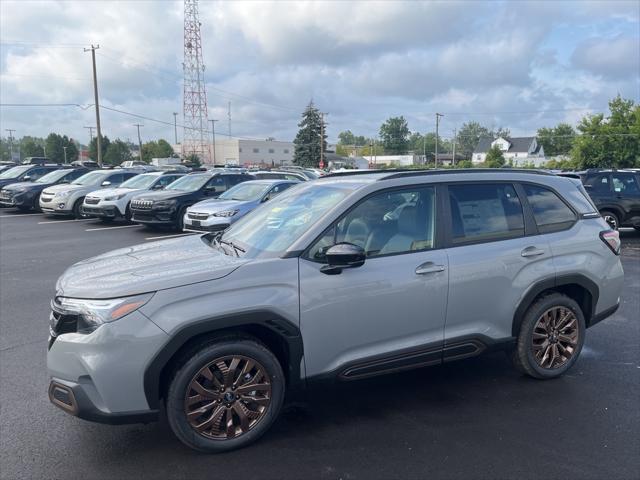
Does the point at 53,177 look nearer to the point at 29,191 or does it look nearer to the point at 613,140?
the point at 29,191

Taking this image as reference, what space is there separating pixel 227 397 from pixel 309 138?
7509 centimetres

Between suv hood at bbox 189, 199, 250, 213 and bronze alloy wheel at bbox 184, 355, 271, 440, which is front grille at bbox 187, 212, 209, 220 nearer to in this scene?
suv hood at bbox 189, 199, 250, 213

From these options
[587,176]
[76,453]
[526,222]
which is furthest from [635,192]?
[76,453]

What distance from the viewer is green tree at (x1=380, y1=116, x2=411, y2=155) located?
Result: 420 ft

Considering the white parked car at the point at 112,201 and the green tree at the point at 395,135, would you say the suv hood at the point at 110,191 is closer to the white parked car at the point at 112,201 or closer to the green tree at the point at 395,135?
the white parked car at the point at 112,201

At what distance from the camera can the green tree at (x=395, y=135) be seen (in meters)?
128

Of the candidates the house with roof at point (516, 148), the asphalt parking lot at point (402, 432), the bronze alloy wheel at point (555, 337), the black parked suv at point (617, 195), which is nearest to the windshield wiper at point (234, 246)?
the asphalt parking lot at point (402, 432)

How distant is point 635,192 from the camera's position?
42.8ft

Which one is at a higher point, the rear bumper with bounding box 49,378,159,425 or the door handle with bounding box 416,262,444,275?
the door handle with bounding box 416,262,444,275

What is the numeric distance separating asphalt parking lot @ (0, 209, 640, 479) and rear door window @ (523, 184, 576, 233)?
1.33 m

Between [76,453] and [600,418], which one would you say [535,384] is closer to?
[600,418]

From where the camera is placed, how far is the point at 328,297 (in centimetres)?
354

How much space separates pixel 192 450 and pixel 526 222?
3158 mm

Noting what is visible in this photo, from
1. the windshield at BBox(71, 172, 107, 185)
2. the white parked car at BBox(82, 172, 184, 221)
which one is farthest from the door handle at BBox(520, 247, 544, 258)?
the windshield at BBox(71, 172, 107, 185)
